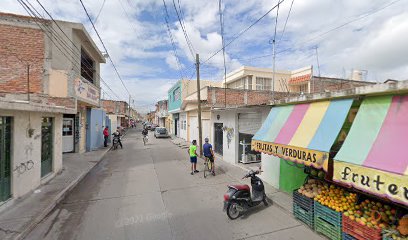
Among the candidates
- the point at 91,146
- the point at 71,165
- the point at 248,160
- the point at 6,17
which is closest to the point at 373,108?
the point at 248,160

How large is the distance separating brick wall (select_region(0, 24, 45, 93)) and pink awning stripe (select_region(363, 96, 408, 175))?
14.4 metres

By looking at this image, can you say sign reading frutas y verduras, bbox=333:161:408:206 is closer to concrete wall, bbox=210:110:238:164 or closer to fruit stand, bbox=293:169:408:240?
fruit stand, bbox=293:169:408:240

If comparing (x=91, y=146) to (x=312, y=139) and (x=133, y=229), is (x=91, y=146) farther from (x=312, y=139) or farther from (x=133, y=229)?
(x=312, y=139)

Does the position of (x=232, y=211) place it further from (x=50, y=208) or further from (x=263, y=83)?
(x=263, y=83)

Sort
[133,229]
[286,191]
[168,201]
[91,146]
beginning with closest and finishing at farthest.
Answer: [133,229] < [168,201] < [286,191] < [91,146]

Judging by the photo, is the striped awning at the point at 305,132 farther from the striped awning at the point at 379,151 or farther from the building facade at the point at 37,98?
the building facade at the point at 37,98

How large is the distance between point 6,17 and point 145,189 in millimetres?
11290

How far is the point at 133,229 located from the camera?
5.21 metres

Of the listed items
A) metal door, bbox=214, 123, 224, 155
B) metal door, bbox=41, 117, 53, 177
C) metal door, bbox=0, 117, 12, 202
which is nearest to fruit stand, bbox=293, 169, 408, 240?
metal door, bbox=0, 117, 12, 202

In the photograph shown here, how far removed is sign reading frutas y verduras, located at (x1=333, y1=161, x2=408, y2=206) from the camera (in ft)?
9.96

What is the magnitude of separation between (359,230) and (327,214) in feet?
2.30

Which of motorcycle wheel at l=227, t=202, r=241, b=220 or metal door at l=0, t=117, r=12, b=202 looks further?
metal door at l=0, t=117, r=12, b=202

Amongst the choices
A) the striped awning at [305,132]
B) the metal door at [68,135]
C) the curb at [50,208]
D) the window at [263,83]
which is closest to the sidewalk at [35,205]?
the curb at [50,208]

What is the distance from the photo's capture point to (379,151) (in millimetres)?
3576
